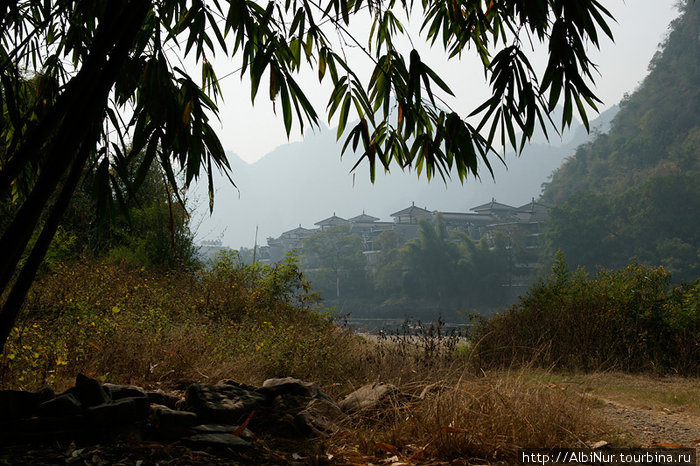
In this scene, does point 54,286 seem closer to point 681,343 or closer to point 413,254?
point 681,343

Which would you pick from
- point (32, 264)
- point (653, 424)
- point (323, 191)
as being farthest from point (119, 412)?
point (323, 191)

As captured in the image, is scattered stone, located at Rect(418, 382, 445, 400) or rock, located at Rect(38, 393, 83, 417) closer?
rock, located at Rect(38, 393, 83, 417)

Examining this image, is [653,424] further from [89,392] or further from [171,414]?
[89,392]

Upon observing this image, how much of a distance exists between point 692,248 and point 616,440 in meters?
37.5

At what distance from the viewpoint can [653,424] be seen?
10.9ft

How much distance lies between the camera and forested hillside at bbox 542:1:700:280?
1419 inches

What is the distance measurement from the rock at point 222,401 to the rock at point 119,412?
0.26 metres

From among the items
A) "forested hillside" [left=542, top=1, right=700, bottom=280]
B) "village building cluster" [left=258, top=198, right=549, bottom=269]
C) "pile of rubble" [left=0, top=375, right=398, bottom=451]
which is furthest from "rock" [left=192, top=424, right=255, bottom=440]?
"village building cluster" [left=258, top=198, right=549, bottom=269]

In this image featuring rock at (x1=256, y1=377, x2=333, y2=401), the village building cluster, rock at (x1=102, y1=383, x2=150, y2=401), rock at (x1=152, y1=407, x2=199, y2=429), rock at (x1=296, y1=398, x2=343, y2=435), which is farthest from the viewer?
the village building cluster

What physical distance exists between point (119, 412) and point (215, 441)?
1.40 feet

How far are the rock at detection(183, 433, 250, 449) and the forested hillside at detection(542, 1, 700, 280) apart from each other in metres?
37.6

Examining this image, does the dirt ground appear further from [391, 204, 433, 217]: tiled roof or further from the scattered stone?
[391, 204, 433, 217]: tiled roof

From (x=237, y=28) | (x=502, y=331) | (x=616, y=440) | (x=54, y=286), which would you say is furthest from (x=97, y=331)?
(x=502, y=331)

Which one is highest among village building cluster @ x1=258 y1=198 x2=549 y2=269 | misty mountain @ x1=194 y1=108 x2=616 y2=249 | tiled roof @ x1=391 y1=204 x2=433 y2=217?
misty mountain @ x1=194 y1=108 x2=616 y2=249
